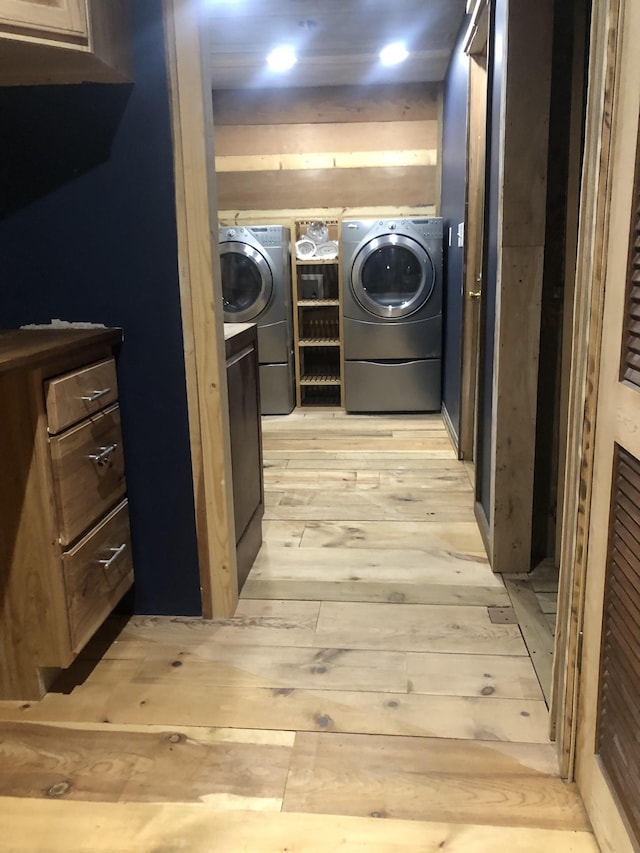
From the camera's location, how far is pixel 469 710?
1631 mm

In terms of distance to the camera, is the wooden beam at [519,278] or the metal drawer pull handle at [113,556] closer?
the metal drawer pull handle at [113,556]

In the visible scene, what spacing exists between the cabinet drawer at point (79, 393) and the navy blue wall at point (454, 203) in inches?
88.9

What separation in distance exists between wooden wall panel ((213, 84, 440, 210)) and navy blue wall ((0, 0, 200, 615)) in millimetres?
3263

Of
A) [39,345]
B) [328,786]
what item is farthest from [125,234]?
[328,786]

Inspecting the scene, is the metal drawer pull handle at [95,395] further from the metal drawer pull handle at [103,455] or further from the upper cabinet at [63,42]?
the upper cabinet at [63,42]

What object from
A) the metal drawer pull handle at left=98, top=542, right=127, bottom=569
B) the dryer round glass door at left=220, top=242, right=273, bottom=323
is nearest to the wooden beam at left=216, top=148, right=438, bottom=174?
the dryer round glass door at left=220, top=242, right=273, bottom=323

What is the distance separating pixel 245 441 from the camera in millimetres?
2334

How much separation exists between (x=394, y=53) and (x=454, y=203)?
0.98 m

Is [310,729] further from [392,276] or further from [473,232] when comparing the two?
[392,276]

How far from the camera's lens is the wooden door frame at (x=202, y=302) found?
1.74 m

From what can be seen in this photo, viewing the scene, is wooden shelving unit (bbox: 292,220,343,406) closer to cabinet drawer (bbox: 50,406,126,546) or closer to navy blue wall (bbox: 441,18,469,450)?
navy blue wall (bbox: 441,18,469,450)

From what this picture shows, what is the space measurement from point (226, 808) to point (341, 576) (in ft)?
3.41

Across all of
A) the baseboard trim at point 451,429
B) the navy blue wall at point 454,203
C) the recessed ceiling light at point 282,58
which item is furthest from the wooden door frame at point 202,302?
the recessed ceiling light at point 282,58

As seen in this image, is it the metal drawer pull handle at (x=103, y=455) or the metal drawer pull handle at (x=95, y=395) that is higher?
the metal drawer pull handle at (x=95, y=395)
